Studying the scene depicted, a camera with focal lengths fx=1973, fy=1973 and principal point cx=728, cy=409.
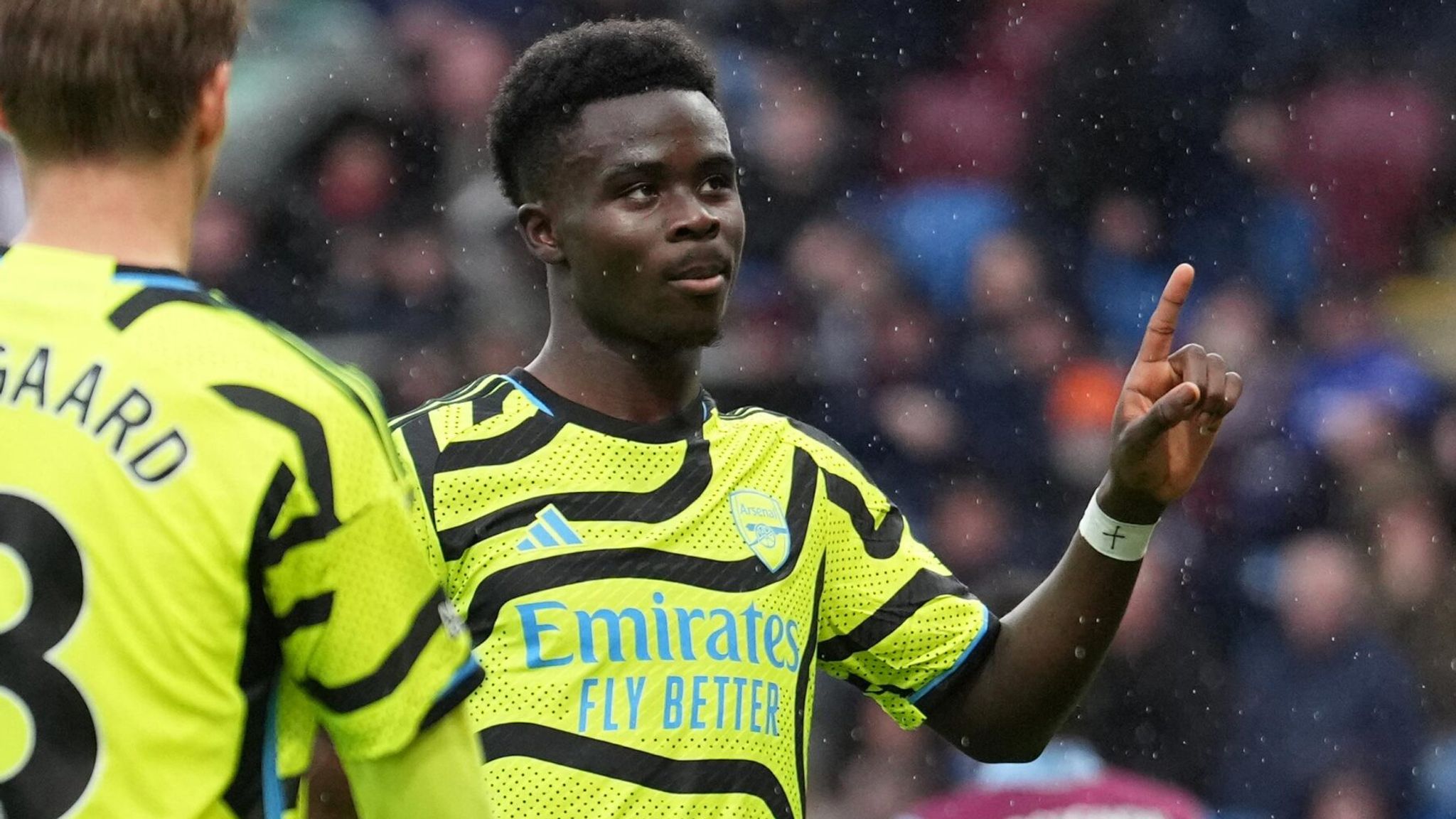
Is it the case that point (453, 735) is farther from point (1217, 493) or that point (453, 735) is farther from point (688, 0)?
point (688, 0)

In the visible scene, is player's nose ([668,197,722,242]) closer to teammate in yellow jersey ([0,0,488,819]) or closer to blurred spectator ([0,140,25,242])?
teammate in yellow jersey ([0,0,488,819])

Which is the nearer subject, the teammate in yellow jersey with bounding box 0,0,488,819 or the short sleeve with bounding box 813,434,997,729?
the teammate in yellow jersey with bounding box 0,0,488,819

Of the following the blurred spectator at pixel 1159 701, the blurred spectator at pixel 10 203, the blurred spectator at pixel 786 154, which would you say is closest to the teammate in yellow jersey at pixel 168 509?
the blurred spectator at pixel 1159 701

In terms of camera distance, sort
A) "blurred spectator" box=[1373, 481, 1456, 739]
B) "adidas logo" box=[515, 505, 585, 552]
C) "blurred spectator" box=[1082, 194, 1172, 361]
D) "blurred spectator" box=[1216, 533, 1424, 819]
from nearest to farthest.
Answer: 1. "adidas logo" box=[515, 505, 585, 552]
2. "blurred spectator" box=[1216, 533, 1424, 819]
3. "blurred spectator" box=[1373, 481, 1456, 739]
4. "blurred spectator" box=[1082, 194, 1172, 361]

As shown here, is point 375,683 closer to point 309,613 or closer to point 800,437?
point 309,613

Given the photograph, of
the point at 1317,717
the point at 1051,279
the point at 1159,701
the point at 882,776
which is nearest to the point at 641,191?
the point at 882,776

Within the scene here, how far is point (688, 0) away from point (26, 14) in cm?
583

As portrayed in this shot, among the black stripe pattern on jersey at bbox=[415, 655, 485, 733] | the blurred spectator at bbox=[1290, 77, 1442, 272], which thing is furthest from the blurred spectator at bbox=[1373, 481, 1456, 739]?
the black stripe pattern on jersey at bbox=[415, 655, 485, 733]

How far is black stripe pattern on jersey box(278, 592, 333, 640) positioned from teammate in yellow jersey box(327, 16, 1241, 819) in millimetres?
1164

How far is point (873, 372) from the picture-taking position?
22.8 ft

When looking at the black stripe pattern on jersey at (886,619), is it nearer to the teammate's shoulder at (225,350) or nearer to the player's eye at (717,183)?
the player's eye at (717,183)

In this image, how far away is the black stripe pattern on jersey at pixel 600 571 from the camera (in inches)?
117

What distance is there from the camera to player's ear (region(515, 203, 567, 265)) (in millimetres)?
3330

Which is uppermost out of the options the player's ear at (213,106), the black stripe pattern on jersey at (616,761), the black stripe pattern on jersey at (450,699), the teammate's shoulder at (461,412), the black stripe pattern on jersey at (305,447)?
the player's ear at (213,106)
